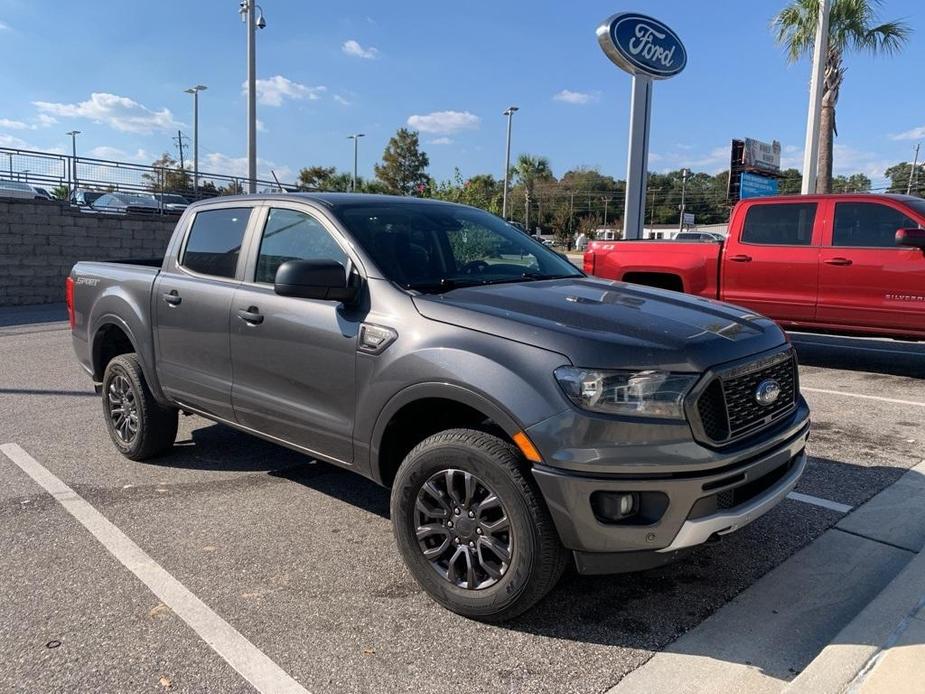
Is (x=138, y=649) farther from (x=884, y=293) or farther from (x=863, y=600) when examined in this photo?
(x=884, y=293)

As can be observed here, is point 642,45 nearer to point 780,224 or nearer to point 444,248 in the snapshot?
point 780,224

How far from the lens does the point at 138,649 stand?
2828 mm

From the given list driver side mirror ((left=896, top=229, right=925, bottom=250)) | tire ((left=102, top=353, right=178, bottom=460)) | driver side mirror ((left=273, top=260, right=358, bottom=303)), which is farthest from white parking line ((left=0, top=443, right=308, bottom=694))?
driver side mirror ((left=896, top=229, right=925, bottom=250))

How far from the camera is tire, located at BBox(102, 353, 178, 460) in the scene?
4.89 m

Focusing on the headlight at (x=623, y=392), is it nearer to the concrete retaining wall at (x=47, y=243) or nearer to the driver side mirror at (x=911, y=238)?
the driver side mirror at (x=911, y=238)

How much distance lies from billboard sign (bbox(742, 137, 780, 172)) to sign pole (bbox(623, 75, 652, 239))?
16.5 m

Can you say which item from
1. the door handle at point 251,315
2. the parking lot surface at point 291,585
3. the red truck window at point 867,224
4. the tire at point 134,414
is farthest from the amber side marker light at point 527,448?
the red truck window at point 867,224

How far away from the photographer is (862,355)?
9.66 meters

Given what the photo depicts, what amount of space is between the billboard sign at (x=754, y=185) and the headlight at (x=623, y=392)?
27351 mm

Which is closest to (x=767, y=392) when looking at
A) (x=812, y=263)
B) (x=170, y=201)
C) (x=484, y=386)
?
(x=484, y=386)

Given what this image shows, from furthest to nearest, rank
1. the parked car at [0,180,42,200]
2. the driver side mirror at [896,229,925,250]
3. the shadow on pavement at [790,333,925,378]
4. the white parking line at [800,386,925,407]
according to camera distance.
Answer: the parked car at [0,180,42,200]
the shadow on pavement at [790,333,925,378]
the driver side mirror at [896,229,925,250]
the white parking line at [800,386,925,407]

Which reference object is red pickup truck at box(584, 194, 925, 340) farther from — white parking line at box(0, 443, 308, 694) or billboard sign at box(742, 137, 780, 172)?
billboard sign at box(742, 137, 780, 172)

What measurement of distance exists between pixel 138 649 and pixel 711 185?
110 meters

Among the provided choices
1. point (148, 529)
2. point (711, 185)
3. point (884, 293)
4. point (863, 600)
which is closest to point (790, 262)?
point (884, 293)
